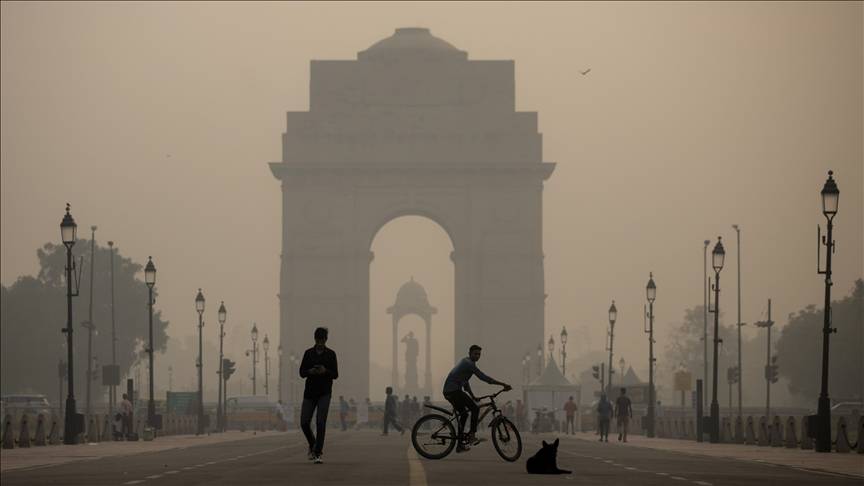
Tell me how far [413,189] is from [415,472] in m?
97.4

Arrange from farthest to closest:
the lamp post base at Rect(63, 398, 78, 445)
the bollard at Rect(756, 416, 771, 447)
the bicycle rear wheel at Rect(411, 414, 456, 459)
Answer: the bollard at Rect(756, 416, 771, 447) < the lamp post base at Rect(63, 398, 78, 445) < the bicycle rear wheel at Rect(411, 414, 456, 459)

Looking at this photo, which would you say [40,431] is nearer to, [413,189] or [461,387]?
[461,387]

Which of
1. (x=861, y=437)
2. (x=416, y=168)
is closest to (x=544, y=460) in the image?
(x=861, y=437)

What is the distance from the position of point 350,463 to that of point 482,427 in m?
50.2

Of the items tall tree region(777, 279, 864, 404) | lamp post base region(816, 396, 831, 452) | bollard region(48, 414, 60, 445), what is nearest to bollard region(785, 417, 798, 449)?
lamp post base region(816, 396, 831, 452)

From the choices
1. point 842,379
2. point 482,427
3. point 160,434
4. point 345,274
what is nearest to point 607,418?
point 160,434

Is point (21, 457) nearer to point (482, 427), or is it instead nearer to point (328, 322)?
point (482, 427)

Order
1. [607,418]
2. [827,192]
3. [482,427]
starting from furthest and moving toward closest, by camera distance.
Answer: [482,427], [607,418], [827,192]

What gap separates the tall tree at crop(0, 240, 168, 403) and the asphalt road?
8591 centimetres

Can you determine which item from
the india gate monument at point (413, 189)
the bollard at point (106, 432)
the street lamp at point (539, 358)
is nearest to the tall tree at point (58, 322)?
the india gate monument at point (413, 189)

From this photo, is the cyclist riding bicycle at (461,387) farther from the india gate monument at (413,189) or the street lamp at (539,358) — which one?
the india gate monument at (413,189)

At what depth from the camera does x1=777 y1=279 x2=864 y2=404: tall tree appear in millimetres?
114750

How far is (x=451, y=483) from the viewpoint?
81.8 ft

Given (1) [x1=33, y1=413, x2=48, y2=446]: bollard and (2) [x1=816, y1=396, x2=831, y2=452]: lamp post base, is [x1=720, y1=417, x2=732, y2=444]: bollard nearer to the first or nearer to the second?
(2) [x1=816, y1=396, x2=831, y2=452]: lamp post base
